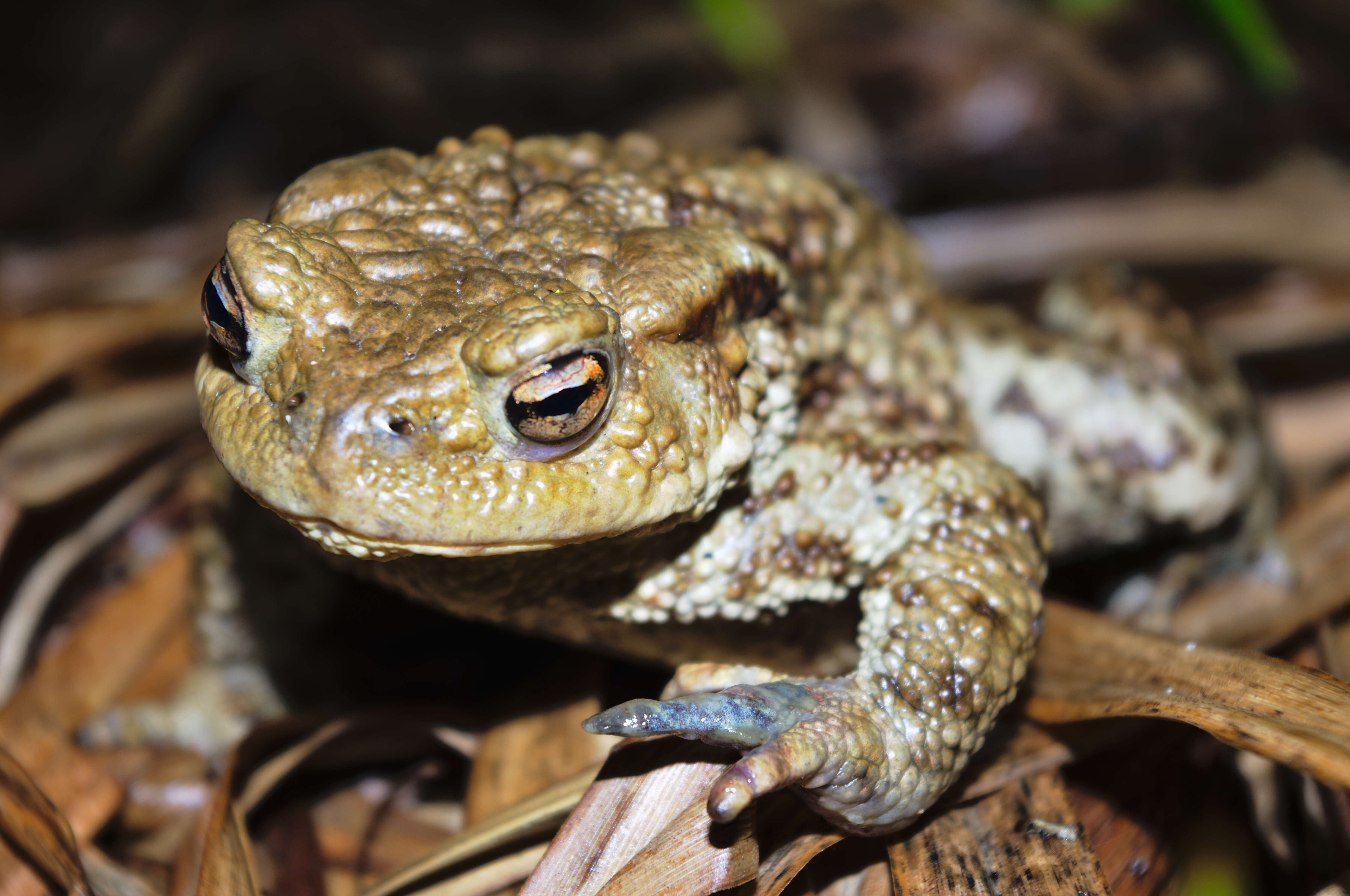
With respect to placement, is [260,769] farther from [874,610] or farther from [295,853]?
[874,610]

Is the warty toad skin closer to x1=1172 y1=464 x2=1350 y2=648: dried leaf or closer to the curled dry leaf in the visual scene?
x1=1172 y1=464 x2=1350 y2=648: dried leaf

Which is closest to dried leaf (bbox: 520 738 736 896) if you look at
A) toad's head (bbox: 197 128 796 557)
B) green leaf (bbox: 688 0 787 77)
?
toad's head (bbox: 197 128 796 557)

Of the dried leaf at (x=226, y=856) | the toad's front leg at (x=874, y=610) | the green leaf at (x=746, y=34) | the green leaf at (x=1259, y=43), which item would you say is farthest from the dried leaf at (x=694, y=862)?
the green leaf at (x=1259, y=43)

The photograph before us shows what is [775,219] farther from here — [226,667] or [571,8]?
[571,8]

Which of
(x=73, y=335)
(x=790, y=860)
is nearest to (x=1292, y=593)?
(x=790, y=860)

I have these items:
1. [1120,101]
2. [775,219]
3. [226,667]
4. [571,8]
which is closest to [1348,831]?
[775,219]

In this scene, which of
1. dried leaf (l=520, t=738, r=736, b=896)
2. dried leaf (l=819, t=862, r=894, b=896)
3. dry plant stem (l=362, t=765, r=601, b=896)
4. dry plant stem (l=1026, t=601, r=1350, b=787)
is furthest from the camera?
dry plant stem (l=362, t=765, r=601, b=896)
